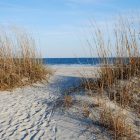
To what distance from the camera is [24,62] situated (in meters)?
8.69

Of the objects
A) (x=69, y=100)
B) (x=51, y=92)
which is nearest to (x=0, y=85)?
(x=51, y=92)

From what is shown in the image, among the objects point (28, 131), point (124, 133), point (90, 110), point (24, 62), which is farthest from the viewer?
point (24, 62)

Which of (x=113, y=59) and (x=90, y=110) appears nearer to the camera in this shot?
(x=90, y=110)

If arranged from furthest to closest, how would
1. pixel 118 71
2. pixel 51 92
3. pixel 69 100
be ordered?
pixel 51 92
pixel 118 71
pixel 69 100

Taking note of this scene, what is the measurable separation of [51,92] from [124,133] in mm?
3182

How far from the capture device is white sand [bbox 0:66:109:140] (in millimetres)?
4727

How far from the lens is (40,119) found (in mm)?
5418

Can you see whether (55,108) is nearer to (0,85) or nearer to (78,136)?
(78,136)

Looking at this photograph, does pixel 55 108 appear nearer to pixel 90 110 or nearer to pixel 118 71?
pixel 90 110

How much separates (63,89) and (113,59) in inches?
63.5

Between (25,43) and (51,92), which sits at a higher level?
(25,43)

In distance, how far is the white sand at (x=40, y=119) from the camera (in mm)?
4727

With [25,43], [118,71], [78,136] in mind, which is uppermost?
[25,43]

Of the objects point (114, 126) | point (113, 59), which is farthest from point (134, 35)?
point (114, 126)
